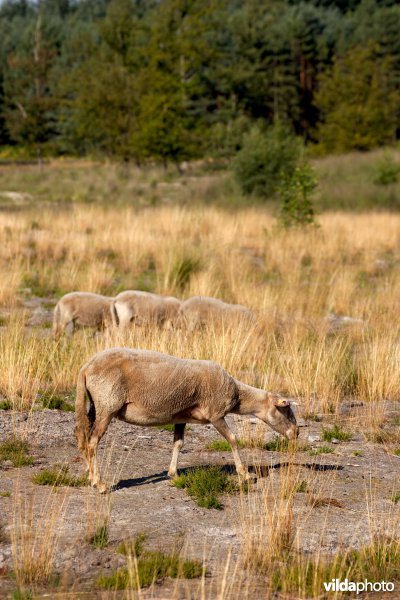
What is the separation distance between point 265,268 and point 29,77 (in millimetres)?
39463

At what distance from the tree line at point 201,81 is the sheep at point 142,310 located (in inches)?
938

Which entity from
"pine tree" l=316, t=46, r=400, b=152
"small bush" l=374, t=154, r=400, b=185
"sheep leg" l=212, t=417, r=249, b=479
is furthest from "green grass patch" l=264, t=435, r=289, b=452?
"pine tree" l=316, t=46, r=400, b=152

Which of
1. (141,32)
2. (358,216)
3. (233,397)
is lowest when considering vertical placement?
(358,216)

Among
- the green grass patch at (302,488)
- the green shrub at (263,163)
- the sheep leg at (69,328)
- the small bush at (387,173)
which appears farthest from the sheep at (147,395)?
the small bush at (387,173)

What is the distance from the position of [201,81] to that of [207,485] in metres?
65.7

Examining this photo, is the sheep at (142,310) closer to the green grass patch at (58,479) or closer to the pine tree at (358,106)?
the green grass patch at (58,479)

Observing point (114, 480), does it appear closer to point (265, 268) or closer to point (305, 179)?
point (265, 268)

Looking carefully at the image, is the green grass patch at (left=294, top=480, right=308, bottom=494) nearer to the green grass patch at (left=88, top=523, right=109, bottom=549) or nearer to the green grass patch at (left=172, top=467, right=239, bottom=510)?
the green grass patch at (left=172, top=467, right=239, bottom=510)

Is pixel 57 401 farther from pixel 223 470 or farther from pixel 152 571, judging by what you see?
pixel 152 571

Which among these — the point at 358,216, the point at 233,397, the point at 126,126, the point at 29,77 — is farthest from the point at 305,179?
the point at 29,77

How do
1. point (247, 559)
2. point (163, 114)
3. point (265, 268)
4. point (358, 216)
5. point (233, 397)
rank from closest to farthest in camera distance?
1. point (247, 559)
2. point (233, 397)
3. point (265, 268)
4. point (358, 216)
5. point (163, 114)

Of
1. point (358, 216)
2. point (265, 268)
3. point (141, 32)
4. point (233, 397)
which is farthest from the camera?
point (141, 32)

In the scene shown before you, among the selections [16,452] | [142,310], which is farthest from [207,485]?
[142,310]

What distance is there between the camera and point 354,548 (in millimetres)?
5453
